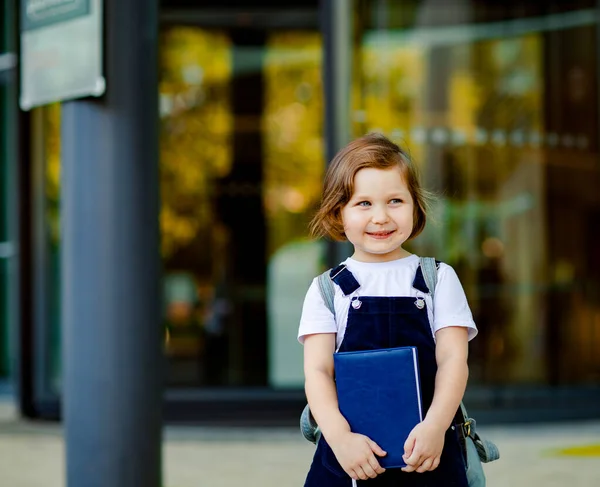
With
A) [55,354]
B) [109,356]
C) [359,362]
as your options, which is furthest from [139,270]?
[55,354]

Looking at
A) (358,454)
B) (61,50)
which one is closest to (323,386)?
(358,454)

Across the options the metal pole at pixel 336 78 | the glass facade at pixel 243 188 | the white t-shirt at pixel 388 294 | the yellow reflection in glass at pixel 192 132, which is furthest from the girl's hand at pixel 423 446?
the yellow reflection in glass at pixel 192 132

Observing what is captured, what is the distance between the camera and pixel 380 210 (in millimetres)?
2512

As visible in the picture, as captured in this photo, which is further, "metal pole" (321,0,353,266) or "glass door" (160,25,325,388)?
"glass door" (160,25,325,388)

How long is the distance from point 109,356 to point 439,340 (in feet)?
4.74

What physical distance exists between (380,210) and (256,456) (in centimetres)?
487

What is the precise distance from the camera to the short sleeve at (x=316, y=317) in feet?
8.33

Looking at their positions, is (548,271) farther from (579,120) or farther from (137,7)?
(137,7)

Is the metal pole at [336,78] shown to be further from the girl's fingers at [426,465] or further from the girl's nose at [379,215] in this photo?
the girl's fingers at [426,465]

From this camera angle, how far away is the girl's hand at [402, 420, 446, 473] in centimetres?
237

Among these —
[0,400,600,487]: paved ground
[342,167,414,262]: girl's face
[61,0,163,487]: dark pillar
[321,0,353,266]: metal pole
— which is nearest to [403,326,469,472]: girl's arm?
[342,167,414,262]: girl's face

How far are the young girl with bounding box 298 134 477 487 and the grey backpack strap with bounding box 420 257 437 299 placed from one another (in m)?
0.01

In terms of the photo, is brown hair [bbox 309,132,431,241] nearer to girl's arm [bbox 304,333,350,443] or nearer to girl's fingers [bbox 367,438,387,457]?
girl's arm [bbox 304,333,350,443]

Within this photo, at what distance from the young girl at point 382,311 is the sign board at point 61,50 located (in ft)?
4.32
